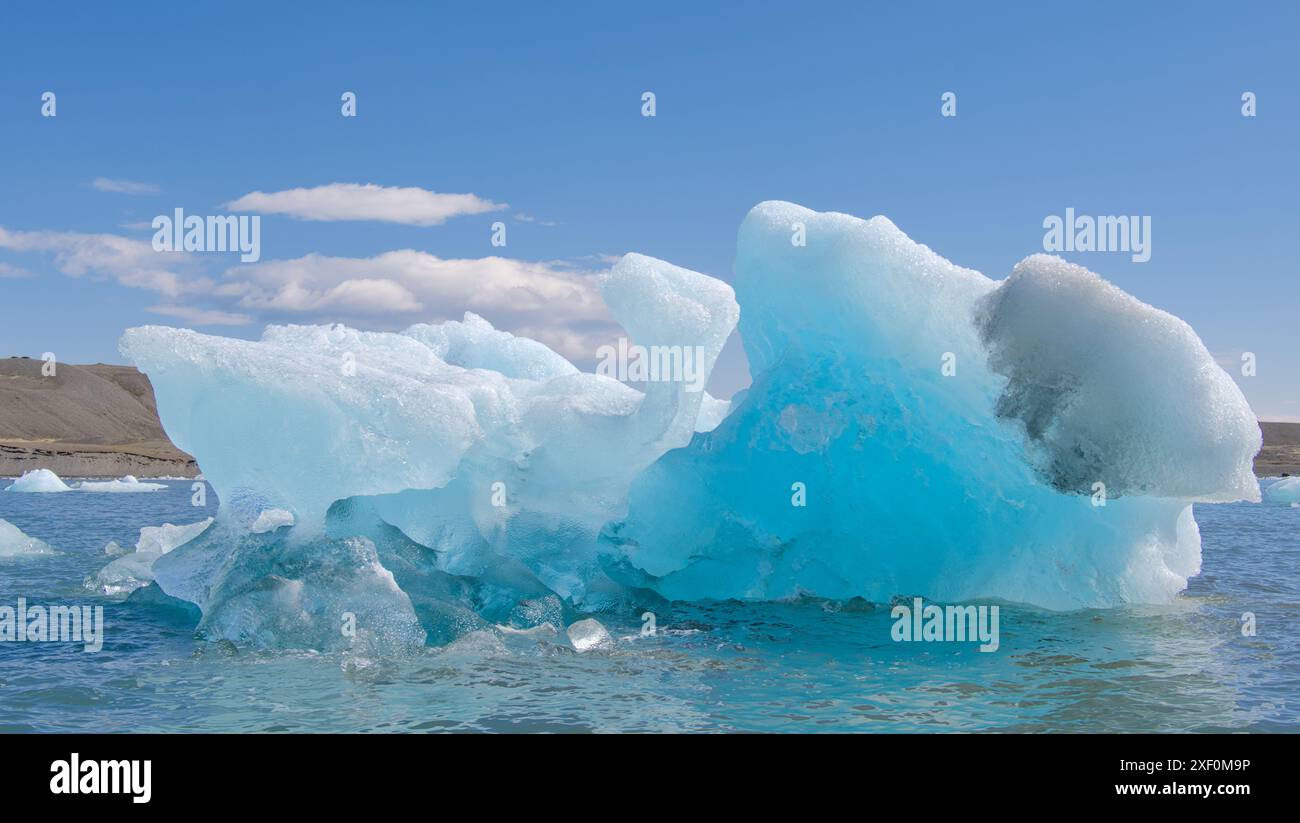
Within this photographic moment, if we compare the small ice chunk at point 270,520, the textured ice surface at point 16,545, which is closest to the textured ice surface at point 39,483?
the textured ice surface at point 16,545

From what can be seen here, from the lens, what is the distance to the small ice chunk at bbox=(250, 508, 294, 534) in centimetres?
1123

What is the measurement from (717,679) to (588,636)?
180 cm

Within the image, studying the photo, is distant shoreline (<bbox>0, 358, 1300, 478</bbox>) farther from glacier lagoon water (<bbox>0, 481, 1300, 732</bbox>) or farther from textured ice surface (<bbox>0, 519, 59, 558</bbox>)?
glacier lagoon water (<bbox>0, 481, 1300, 732</bbox>)

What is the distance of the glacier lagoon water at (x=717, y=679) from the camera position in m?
7.23

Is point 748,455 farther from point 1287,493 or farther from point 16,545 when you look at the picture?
point 1287,493

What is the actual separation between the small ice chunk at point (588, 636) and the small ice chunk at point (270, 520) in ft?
11.2

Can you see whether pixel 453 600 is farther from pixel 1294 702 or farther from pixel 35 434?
pixel 35 434

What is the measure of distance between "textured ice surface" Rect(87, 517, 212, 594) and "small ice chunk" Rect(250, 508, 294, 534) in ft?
4.63

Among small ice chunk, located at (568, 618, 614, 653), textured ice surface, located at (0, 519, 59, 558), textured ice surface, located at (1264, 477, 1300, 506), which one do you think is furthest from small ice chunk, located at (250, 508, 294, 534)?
textured ice surface, located at (1264, 477, 1300, 506)

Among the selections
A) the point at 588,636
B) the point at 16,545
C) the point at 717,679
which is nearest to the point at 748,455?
the point at 588,636

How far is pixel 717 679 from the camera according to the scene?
852 cm

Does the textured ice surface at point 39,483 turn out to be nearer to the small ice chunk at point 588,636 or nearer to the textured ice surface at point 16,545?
the textured ice surface at point 16,545
